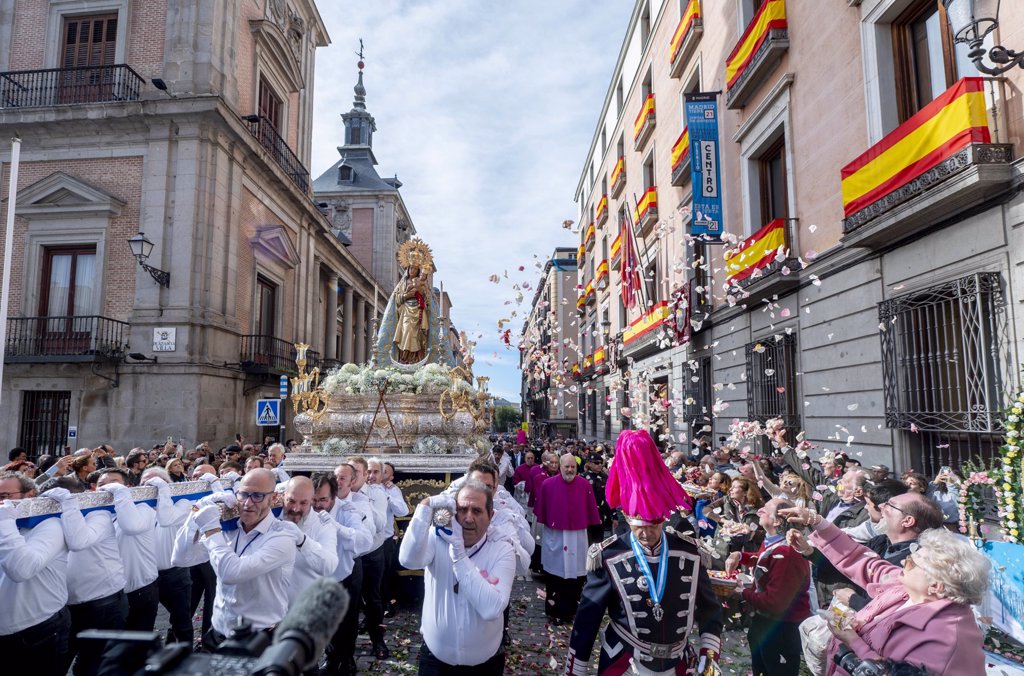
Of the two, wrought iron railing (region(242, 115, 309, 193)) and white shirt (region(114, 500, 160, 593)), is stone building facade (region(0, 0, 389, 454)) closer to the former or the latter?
wrought iron railing (region(242, 115, 309, 193))

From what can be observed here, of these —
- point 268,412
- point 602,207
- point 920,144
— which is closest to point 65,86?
point 268,412

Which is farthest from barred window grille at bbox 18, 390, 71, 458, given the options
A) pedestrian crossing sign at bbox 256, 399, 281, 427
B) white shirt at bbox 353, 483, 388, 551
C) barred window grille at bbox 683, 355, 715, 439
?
barred window grille at bbox 683, 355, 715, 439

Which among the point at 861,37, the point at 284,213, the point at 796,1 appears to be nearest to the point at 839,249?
the point at 861,37

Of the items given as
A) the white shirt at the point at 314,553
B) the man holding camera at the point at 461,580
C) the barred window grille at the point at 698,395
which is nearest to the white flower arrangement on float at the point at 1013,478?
the man holding camera at the point at 461,580

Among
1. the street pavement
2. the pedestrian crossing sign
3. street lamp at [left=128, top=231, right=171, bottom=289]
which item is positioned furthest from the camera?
street lamp at [left=128, top=231, right=171, bottom=289]

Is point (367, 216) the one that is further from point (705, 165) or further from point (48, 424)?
point (705, 165)

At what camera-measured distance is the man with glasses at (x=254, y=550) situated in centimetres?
394

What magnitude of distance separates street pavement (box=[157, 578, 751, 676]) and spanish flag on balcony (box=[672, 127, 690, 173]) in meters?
13.1

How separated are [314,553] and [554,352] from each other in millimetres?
48224

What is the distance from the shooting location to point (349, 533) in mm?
5730

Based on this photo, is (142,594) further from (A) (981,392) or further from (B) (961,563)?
(A) (981,392)

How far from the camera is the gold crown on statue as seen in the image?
13.4 metres

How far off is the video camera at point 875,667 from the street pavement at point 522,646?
329cm

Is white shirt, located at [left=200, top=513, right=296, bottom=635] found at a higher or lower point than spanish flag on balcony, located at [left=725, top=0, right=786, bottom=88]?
lower
